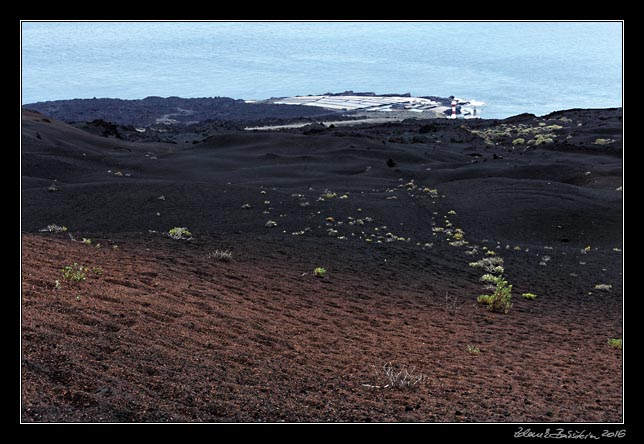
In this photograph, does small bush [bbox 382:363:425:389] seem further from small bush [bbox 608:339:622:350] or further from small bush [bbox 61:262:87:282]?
small bush [bbox 61:262:87:282]

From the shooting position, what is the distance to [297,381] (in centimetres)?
657

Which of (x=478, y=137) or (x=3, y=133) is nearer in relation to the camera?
(x=3, y=133)

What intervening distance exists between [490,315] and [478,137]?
4407 centimetres

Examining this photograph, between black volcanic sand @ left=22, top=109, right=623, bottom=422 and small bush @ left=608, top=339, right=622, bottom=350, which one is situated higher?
black volcanic sand @ left=22, top=109, right=623, bottom=422

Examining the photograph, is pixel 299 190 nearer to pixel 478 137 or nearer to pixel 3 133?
pixel 3 133

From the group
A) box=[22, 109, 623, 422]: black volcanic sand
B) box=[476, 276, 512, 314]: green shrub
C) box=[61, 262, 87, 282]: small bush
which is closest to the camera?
box=[22, 109, 623, 422]: black volcanic sand

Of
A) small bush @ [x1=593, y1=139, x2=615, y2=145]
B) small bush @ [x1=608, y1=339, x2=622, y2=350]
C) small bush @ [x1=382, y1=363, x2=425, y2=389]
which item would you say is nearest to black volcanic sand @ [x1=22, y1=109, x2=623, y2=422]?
small bush @ [x1=382, y1=363, x2=425, y2=389]

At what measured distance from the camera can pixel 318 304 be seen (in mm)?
10688

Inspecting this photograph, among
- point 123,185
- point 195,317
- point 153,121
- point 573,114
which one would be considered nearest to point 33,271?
point 195,317

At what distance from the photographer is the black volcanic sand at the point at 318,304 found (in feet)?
19.4

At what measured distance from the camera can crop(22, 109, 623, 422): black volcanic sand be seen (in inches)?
233

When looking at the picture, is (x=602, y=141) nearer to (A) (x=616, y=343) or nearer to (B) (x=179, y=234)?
(B) (x=179, y=234)

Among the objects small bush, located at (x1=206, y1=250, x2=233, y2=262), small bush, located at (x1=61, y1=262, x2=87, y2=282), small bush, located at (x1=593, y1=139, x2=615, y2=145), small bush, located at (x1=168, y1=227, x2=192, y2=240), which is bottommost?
small bush, located at (x1=206, y1=250, x2=233, y2=262)

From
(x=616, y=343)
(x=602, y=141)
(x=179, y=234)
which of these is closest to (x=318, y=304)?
(x=616, y=343)
